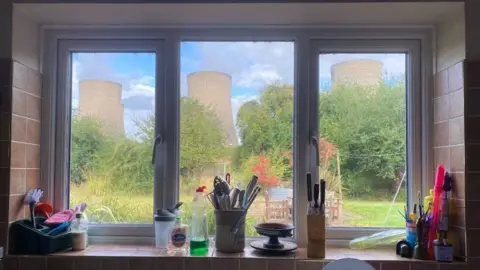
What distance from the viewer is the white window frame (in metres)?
1.88

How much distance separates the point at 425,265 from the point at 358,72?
2.82ft

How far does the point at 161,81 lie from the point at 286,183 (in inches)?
28.9

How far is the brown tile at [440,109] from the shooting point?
1.74 m

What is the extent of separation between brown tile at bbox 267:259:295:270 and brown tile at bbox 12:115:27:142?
1.11 m

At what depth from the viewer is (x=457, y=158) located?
164 centimetres

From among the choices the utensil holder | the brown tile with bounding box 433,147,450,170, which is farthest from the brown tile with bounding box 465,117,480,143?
the utensil holder

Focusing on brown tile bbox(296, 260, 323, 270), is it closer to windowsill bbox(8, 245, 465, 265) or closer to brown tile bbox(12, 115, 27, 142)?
windowsill bbox(8, 245, 465, 265)

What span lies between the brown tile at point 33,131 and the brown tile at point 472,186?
1766 millimetres

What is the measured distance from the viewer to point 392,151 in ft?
6.23

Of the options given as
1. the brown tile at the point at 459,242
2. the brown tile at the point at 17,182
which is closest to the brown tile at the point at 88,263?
the brown tile at the point at 17,182

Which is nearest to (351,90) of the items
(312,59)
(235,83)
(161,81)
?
(312,59)

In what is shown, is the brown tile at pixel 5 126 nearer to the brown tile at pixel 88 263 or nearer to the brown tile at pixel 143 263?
the brown tile at pixel 88 263

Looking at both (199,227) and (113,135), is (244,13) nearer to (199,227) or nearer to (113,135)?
(113,135)

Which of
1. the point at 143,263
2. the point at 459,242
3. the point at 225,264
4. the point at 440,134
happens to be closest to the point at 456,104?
the point at 440,134
